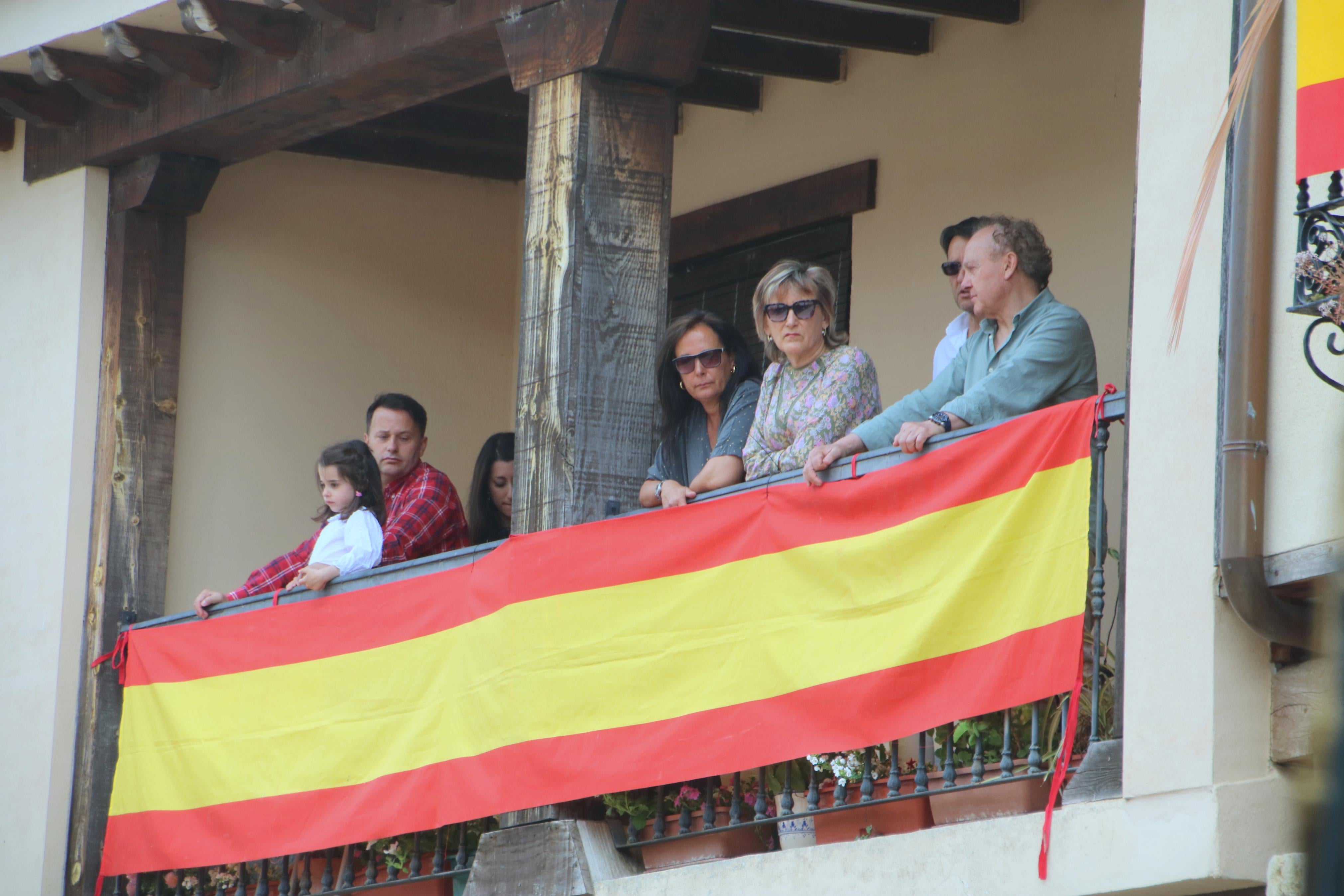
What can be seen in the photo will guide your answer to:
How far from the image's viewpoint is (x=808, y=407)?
5.81 meters

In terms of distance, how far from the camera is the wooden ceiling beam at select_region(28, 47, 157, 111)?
819cm

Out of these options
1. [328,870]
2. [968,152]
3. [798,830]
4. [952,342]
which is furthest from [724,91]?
[798,830]

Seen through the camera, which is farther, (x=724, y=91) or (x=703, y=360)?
(x=724, y=91)

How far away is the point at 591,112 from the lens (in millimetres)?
6547

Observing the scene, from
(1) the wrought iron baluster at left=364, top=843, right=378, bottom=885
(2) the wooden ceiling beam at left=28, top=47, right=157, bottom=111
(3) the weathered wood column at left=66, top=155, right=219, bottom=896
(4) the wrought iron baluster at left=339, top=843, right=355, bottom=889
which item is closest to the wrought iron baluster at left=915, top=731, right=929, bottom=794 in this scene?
(1) the wrought iron baluster at left=364, top=843, right=378, bottom=885

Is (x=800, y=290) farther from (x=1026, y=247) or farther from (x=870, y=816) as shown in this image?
(x=870, y=816)

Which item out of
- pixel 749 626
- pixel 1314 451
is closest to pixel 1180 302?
pixel 1314 451

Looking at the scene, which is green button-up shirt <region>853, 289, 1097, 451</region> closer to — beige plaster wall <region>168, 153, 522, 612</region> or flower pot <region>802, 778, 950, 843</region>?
flower pot <region>802, 778, 950, 843</region>

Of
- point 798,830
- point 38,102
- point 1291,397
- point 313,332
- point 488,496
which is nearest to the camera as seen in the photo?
point 1291,397

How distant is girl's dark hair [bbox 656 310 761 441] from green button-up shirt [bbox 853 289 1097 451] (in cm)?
88

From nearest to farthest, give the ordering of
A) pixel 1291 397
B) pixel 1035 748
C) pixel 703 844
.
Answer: pixel 1291 397, pixel 1035 748, pixel 703 844

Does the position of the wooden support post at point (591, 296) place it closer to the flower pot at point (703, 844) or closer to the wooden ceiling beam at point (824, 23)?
the flower pot at point (703, 844)

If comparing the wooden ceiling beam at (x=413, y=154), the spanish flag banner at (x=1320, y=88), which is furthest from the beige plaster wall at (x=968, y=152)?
the spanish flag banner at (x=1320, y=88)

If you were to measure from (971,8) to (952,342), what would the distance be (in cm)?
190
